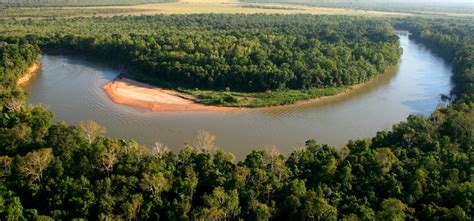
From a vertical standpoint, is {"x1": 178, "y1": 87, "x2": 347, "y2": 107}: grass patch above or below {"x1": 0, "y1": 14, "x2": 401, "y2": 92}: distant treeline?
below

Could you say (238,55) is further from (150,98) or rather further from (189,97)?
(150,98)

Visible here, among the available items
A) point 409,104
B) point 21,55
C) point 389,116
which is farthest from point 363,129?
point 21,55

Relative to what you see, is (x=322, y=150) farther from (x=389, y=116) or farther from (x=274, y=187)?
(x=389, y=116)

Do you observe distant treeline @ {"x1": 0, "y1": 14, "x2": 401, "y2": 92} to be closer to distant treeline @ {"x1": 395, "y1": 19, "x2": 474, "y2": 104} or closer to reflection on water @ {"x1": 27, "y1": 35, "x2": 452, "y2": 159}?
reflection on water @ {"x1": 27, "y1": 35, "x2": 452, "y2": 159}

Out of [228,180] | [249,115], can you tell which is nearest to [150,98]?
[249,115]

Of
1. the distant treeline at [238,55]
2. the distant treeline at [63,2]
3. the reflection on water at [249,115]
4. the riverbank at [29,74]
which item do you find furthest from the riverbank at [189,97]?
the distant treeline at [63,2]

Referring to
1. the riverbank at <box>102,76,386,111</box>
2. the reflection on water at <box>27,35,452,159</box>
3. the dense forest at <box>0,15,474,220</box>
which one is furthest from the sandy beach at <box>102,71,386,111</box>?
the dense forest at <box>0,15,474,220</box>
